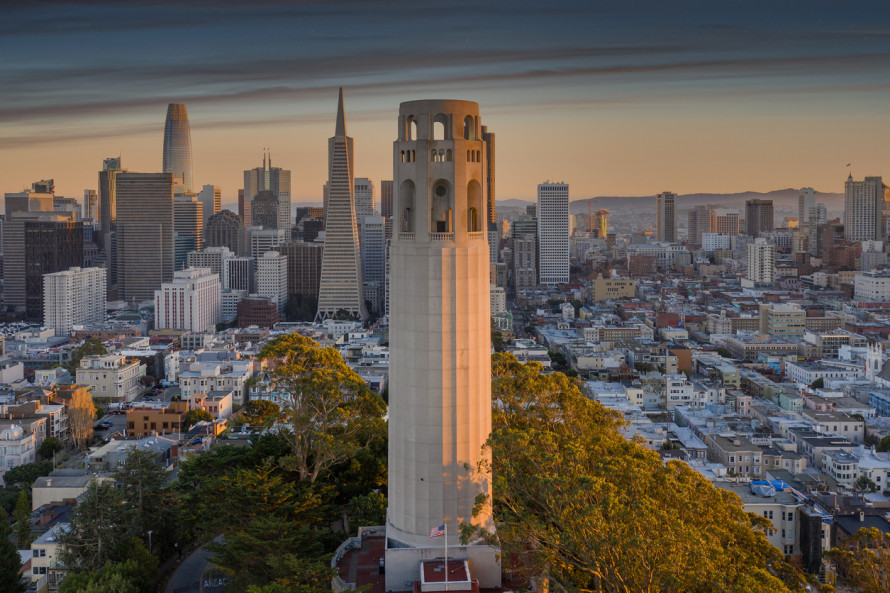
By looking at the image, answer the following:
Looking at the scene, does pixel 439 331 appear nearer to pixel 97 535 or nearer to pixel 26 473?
pixel 97 535

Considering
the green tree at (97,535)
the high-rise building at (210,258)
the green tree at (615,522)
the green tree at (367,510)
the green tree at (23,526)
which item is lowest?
the green tree at (23,526)

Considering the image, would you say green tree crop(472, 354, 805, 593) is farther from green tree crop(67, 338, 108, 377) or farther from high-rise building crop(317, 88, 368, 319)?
high-rise building crop(317, 88, 368, 319)

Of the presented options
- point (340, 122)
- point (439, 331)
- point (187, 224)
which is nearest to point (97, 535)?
point (439, 331)

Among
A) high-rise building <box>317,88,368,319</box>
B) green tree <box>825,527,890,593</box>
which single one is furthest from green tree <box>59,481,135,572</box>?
high-rise building <box>317,88,368,319</box>

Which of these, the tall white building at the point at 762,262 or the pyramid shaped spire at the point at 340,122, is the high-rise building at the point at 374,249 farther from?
the tall white building at the point at 762,262

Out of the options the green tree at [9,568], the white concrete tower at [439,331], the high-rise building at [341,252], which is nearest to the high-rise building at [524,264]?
the high-rise building at [341,252]

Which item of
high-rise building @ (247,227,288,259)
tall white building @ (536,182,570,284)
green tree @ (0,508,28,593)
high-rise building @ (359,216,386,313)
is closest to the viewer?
green tree @ (0,508,28,593)
